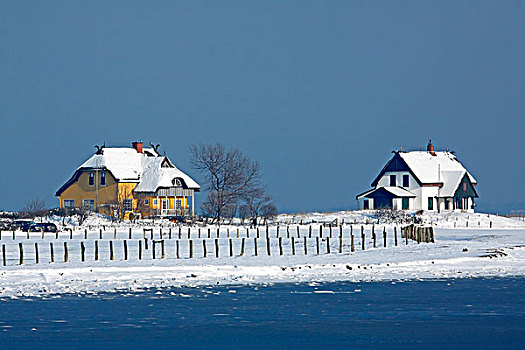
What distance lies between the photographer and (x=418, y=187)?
358ft

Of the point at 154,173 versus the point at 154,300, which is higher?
the point at 154,173

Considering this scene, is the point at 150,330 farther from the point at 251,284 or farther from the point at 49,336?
the point at 251,284

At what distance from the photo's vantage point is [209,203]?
317 feet

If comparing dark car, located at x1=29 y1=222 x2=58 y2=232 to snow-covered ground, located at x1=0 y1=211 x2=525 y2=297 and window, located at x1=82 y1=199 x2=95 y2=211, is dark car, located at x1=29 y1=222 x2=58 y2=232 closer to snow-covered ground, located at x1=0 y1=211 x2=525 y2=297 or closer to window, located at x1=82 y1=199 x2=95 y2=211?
snow-covered ground, located at x1=0 y1=211 x2=525 y2=297

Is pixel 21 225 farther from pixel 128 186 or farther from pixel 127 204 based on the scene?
pixel 128 186

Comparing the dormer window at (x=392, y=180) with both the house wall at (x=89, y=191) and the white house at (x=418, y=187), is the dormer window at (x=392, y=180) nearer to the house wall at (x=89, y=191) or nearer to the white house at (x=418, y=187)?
the white house at (x=418, y=187)

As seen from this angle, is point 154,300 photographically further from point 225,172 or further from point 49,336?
point 225,172

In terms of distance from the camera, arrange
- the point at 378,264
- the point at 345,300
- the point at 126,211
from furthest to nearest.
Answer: the point at 126,211
the point at 378,264
the point at 345,300

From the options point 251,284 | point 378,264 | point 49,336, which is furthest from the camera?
point 378,264

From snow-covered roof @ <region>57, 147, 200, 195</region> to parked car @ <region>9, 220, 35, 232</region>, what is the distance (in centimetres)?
1950

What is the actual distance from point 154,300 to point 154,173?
71692 millimetres

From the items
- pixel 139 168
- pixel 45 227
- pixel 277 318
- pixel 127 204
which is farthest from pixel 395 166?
pixel 277 318

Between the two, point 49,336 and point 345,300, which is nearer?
point 49,336

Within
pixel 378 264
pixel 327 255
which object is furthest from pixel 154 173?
pixel 378 264
